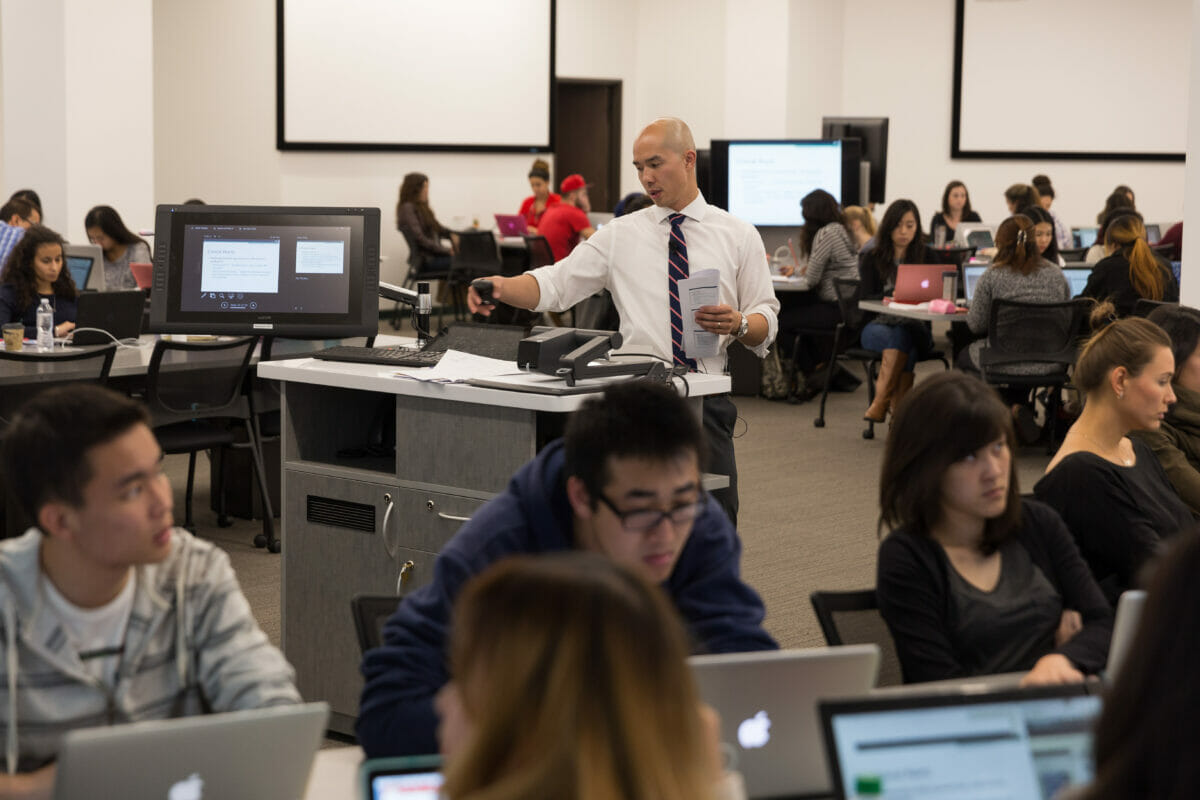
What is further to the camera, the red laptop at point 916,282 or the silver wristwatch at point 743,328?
the red laptop at point 916,282

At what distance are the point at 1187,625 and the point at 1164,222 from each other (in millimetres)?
15214

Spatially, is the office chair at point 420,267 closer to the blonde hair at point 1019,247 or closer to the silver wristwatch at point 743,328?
the blonde hair at point 1019,247

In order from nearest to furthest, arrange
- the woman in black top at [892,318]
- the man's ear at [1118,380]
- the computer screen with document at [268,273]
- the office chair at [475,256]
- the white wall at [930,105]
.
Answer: the man's ear at [1118,380]
the computer screen with document at [268,273]
the woman in black top at [892,318]
the office chair at [475,256]
the white wall at [930,105]

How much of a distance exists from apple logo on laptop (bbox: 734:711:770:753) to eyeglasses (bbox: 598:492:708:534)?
411 mm

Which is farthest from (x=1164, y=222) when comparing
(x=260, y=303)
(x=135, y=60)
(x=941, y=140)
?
(x=260, y=303)

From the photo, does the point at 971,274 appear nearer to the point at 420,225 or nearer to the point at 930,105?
the point at 420,225

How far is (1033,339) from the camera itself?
7305 mm

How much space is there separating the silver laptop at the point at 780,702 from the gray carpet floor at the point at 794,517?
7.02 feet

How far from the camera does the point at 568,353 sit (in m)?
3.53

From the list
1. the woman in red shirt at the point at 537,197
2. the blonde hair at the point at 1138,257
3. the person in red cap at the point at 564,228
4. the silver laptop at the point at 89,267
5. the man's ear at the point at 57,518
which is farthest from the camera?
the woman in red shirt at the point at 537,197

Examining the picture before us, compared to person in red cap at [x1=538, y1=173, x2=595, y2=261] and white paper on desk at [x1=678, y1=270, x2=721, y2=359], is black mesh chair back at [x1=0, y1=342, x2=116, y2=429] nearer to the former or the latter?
white paper on desk at [x1=678, y1=270, x2=721, y2=359]

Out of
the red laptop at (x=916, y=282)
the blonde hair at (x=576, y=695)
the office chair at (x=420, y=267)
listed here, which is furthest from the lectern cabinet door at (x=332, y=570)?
the office chair at (x=420, y=267)

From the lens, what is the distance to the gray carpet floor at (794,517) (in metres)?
5.02

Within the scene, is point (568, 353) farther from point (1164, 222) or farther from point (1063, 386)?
point (1164, 222)
